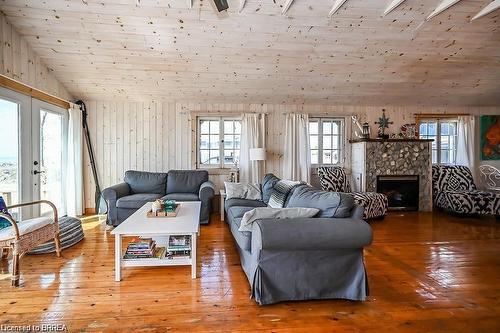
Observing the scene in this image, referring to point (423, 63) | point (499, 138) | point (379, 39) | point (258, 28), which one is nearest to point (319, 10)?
point (258, 28)

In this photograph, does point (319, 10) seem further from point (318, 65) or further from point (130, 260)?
point (130, 260)

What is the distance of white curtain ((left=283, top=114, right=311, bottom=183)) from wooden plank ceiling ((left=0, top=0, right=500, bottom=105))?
40cm

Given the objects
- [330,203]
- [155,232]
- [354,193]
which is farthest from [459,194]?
[155,232]

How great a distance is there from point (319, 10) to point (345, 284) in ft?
9.80

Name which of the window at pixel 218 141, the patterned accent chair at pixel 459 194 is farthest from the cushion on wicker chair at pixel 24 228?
the patterned accent chair at pixel 459 194

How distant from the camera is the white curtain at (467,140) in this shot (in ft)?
19.4

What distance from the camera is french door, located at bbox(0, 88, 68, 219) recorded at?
3.56 m

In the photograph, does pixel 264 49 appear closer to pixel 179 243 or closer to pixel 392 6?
pixel 392 6

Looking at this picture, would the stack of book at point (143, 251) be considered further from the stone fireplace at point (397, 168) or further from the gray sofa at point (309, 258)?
the stone fireplace at point (397, 168)

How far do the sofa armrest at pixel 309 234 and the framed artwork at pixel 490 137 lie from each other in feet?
18.5

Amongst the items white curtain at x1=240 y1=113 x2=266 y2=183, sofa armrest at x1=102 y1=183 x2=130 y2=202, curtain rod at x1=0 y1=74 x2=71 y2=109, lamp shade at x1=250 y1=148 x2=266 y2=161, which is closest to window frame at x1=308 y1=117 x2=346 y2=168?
white curtain at x1=240 y1=113 x2=266 y2=183

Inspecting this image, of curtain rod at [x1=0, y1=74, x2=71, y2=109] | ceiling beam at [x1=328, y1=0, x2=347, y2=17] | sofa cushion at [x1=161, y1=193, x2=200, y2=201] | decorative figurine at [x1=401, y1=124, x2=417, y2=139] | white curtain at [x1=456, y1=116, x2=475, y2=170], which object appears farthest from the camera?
white curtain at [x1=456, y1=116, x2=475, y2=170]

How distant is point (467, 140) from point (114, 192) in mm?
6710

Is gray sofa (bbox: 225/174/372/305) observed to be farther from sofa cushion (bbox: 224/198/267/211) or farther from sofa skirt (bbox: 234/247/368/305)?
sofa cushion (bbox: 224/198/267/211)
